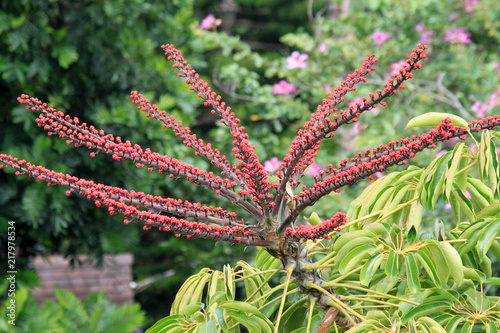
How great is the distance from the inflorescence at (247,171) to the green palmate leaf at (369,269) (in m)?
0.15

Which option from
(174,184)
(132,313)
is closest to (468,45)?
(174,184)

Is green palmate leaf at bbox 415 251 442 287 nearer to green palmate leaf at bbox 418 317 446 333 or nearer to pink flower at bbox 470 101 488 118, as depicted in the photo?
green palmate leaf at bbox 418 317 446 333

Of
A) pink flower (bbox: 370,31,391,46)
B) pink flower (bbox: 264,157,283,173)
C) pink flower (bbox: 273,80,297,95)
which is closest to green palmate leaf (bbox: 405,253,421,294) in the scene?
pink flower (bbox: 264,157,283,173)

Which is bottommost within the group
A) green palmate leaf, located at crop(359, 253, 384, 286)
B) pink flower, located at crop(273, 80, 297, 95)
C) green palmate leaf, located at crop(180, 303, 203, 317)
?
green palmate leaf, located at crop(180, 303, 203, 317)

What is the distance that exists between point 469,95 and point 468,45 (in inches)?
29.3

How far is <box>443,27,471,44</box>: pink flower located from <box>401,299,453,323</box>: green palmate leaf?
4.22 meters

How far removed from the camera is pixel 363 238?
127 centimetres

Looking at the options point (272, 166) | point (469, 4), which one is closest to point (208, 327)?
point (272, 166)

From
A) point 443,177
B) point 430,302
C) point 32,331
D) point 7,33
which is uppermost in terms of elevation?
point 7,33

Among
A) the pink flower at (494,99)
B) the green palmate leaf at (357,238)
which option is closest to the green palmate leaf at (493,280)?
the green palmate leaf at (357,238)

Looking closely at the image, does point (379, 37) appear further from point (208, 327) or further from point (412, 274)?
point (208, 327)

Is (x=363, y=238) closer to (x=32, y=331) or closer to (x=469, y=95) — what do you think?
(x=32, y=331)

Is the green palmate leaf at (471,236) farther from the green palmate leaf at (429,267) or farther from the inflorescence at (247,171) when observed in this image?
the inflorescence at (247,171)

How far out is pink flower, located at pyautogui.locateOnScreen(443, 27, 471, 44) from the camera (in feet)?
15.9
